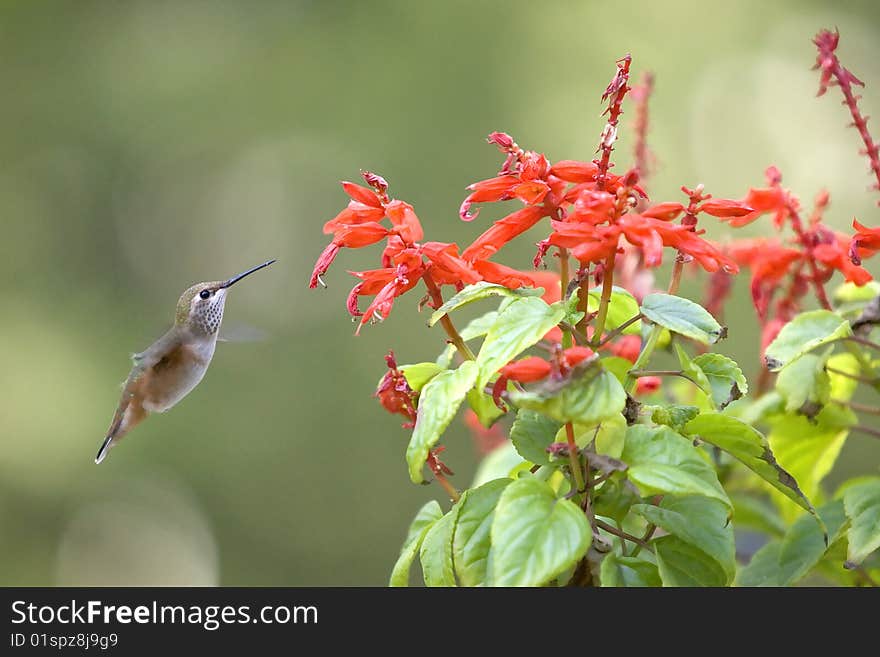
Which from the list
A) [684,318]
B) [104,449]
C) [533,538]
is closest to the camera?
[533,538]

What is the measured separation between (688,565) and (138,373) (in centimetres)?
85

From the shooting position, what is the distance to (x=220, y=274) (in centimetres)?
461

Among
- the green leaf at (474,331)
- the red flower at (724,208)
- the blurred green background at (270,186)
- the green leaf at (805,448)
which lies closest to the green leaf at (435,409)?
the green leaf at (474,331)

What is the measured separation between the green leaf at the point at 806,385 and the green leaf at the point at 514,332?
0.33 meters

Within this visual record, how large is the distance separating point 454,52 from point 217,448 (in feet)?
7.23

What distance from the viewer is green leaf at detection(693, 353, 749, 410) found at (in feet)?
2.55

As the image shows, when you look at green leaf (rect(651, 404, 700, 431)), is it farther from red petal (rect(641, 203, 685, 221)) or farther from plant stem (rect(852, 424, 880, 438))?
plant stem (rect(852, 424, 880, 438))

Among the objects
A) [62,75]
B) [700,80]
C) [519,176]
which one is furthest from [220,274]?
[519,176]

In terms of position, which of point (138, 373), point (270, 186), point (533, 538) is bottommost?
point (533, 538)

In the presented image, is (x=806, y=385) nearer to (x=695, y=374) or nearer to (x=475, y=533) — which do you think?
(x=695, y=374)

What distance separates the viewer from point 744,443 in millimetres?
745

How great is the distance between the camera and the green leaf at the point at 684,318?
72 centimetres

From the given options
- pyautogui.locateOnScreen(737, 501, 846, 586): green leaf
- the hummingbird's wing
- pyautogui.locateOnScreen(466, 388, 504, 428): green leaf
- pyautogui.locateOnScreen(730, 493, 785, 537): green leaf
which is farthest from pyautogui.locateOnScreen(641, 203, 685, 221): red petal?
the hummingbird's wing

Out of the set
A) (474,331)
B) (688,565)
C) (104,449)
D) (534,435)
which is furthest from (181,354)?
(688,565)
